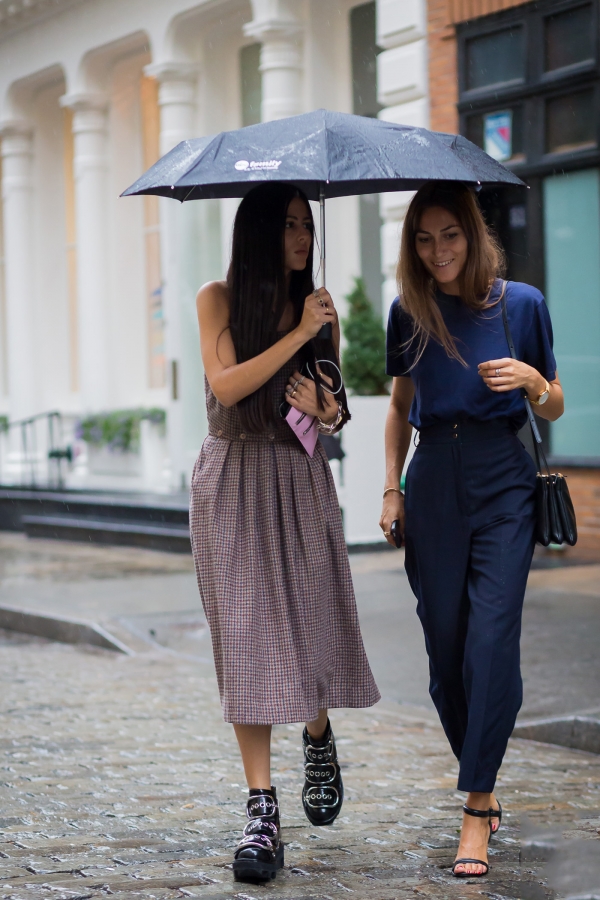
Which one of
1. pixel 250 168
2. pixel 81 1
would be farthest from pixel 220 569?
pixel 81 1

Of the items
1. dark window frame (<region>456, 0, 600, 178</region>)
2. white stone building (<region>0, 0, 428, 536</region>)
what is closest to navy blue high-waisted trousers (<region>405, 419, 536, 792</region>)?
dark window frame (<region>456, 0, 600, 178</region>)

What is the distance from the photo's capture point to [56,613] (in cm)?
905

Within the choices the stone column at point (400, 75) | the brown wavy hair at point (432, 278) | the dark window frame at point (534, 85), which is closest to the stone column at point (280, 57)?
the stone column at point (400, 75)

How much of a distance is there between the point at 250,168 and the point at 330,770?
1.87m

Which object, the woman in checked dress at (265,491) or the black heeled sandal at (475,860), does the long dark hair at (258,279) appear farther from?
the black heeled sandal at (475,860)

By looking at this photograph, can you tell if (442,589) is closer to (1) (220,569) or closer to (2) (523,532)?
(2) (523,532)

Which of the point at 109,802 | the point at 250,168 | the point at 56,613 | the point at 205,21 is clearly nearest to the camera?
the point at 250,168

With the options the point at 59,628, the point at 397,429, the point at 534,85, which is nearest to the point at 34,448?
the point at 59,628

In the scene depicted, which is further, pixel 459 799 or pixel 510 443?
pixel 459 799

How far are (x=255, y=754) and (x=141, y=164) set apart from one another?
14815 millimetres

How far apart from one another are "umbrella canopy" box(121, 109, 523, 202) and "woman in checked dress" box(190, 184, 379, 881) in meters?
0.19

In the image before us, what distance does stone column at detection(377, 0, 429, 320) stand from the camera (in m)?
11.5

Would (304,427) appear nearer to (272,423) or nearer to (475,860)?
(272,423)

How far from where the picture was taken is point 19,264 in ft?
64.2
